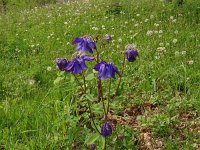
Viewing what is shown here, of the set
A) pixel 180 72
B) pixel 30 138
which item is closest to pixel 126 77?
pixel 180 72

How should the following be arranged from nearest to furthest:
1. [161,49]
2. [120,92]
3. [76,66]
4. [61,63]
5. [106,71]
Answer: [106,71] → [76,66] → [61,63] → [120,92] → [161,49]

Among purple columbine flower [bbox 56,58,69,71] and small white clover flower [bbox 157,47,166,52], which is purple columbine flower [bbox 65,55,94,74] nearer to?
purple columbine flower [bbox 56,58,69,71]

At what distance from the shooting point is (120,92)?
23.0 feet

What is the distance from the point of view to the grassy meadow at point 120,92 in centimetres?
557

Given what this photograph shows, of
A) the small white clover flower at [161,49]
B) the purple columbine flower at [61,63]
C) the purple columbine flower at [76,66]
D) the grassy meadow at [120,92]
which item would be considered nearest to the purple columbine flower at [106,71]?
the purple columbine flower at [76,66]

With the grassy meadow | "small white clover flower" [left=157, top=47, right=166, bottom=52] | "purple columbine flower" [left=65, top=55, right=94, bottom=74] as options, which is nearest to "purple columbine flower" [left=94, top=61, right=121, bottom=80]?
"purple columbine flower" [left=65, top=55, right=94, bottom=74]

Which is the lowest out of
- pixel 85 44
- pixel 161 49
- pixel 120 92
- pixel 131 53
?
pixel 120 92

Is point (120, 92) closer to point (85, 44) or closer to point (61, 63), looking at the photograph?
point (61, 63)

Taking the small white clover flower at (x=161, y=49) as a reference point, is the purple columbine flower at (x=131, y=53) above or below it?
above

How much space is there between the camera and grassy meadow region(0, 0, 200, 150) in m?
5.57

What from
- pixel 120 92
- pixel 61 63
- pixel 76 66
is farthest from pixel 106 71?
pixel 120 92

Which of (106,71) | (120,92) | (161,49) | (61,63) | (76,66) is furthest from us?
(161,49)

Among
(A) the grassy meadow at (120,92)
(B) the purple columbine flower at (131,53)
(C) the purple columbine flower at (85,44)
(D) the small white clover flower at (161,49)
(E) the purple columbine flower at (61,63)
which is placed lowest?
(A) the grassy meadow at (120,92)

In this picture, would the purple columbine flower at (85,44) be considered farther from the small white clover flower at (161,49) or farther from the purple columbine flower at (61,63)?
the small white clover flower at (161,49)
